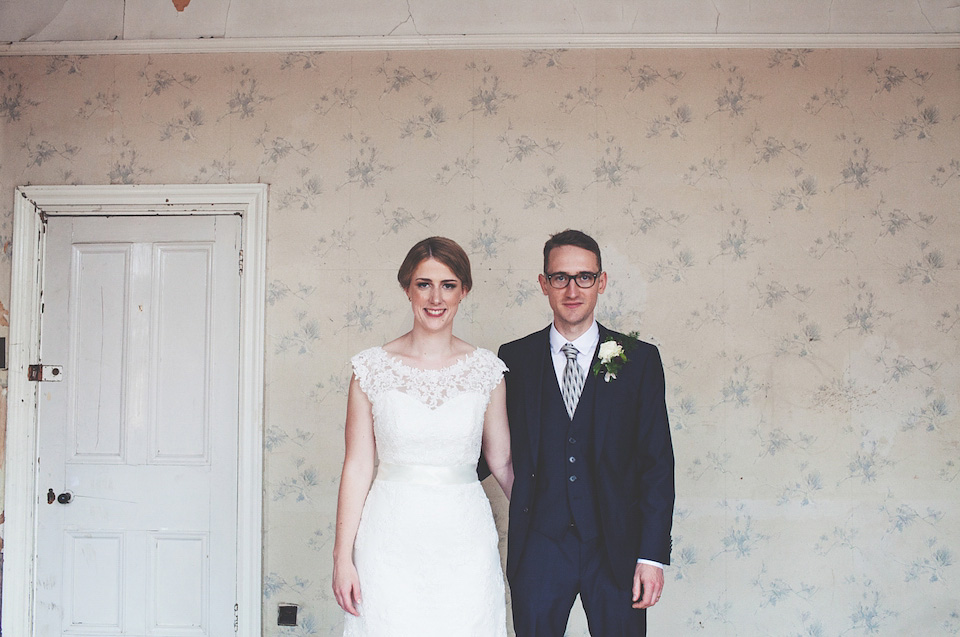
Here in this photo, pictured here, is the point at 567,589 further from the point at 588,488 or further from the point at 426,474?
the point at 426,474

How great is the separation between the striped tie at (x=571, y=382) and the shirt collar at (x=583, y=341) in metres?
0.03

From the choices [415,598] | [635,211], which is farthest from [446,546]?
[635,211]

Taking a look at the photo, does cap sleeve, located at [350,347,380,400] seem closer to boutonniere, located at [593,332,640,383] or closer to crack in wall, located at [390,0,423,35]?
boutonniere, located at [593,332,640,383]

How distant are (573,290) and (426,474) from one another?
66 centimetres

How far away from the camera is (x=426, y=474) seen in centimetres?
192

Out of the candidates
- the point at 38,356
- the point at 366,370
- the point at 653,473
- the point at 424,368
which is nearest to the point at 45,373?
the point at 38,356

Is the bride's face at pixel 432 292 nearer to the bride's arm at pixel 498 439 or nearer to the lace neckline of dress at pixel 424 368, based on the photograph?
the lace neckline of dress at pixel 424 368

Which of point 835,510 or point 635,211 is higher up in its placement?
point 635,211

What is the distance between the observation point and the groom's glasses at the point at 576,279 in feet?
6.54

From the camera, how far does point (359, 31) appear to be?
2951 millimetres

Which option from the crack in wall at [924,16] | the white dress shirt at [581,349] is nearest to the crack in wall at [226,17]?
the white dress shirt at [581,349]

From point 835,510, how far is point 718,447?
537 mm

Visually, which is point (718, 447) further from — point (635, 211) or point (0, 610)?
point (0, 610)

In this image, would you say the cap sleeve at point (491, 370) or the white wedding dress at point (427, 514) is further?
the cap sleeve at point (491, 370)
